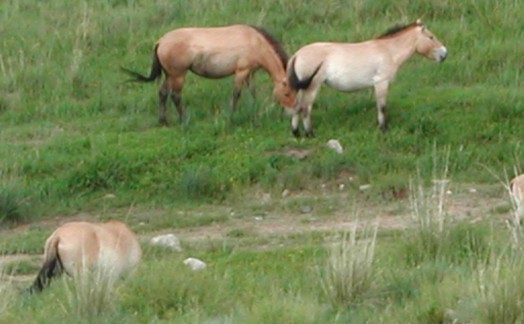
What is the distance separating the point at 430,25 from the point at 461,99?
2.01 meters

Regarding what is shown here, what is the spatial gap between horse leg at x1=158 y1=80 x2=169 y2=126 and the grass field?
0.19 meters

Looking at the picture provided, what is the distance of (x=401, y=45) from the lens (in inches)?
623

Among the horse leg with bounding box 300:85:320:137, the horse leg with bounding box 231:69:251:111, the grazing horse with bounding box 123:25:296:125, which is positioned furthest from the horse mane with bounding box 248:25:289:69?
the horse leg with bounding box 300:85:320:137

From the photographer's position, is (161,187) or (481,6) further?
(481,6)

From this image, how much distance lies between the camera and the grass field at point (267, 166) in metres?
9.14

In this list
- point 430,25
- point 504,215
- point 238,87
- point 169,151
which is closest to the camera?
point 504,215

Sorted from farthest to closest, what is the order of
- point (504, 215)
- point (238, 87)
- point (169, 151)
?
point (238, 87)
point (169, 151)
point (504, 215)

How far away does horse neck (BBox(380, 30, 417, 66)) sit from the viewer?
15781 millimetres

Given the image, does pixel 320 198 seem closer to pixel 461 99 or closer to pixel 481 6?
pixel 461 99

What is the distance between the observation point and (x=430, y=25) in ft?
57.7

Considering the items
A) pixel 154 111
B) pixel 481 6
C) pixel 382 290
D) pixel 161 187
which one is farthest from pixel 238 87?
pixel 382 290

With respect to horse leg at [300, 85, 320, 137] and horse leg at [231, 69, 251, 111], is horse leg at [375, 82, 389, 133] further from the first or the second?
horse leg at [231, 69, 251, 111]

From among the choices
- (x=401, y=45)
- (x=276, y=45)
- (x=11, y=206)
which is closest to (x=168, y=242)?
(x=11, y=206)

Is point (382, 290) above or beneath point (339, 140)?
above
